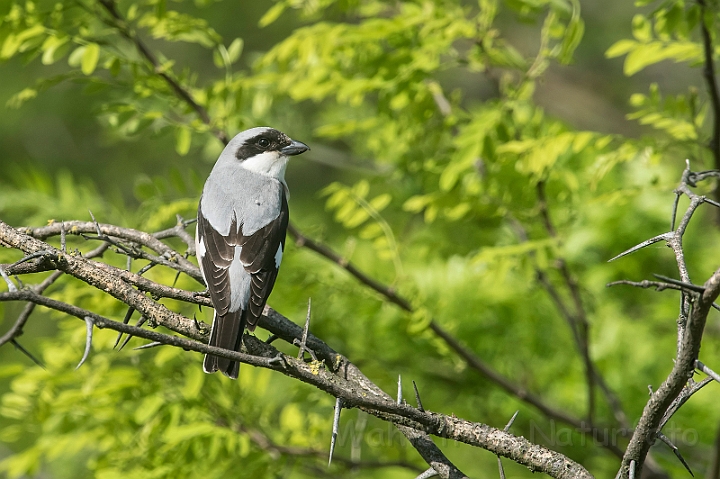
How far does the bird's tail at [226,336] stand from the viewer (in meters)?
2.97

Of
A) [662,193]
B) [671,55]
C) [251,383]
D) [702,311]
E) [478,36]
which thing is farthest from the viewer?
[662,193]

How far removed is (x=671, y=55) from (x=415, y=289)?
1.93 m

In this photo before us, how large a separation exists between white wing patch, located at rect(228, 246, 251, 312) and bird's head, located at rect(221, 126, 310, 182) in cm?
127

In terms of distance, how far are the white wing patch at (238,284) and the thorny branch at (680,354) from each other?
1774mm

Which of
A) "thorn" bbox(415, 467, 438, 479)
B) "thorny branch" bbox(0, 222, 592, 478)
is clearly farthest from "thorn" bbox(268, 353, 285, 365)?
"thorn" bbox(415, 467, 438, 479)

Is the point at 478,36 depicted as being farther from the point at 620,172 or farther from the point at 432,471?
the point at 432,471

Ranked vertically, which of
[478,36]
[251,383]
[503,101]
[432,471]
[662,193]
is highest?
[478,36]

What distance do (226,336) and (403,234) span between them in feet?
10.6

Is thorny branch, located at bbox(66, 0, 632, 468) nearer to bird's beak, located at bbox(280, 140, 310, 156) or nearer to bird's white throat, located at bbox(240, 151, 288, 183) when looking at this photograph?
bird's white throat, located at bbox(240, 151, 288, 183)

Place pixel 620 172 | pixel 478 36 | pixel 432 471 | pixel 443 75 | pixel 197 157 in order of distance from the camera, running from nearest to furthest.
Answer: pixel 432 471 → pixel 478 36 → pixel 620 172 → pixel 443 75 → pixel 197 157

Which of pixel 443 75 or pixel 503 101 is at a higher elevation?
pixel 443 75

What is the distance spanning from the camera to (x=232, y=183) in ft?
14.5

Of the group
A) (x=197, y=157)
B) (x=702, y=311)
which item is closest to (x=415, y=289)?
(x=702, y=311)

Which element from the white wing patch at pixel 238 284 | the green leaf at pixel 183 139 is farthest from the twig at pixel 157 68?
the white wing patch at pixel 238 284
